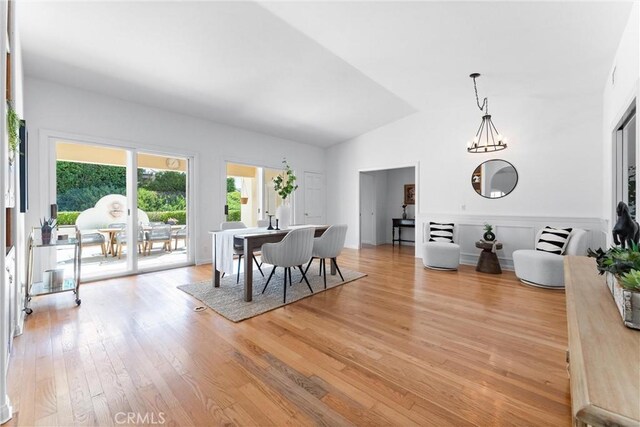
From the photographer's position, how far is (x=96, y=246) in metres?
4.19

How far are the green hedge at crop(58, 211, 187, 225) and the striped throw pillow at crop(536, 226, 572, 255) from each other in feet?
18.9

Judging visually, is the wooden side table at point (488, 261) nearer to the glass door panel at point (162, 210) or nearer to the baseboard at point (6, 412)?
the glass door panel at point (162, 210)

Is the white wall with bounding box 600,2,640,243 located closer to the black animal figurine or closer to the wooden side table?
the black animal figurine

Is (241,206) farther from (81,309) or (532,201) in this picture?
(532,201)

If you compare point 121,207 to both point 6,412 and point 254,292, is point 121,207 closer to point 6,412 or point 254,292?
point 254,292

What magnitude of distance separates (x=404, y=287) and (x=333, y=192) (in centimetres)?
424

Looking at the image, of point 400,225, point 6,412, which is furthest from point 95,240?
point 400,225

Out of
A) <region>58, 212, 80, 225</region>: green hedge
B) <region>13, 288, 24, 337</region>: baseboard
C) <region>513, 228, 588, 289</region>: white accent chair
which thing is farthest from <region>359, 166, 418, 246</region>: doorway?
<region>13, 288, 24, 337</region>: baseboard

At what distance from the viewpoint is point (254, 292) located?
11.3 feet

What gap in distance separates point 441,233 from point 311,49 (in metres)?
3.80

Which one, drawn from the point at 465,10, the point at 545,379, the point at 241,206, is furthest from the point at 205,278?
the point at 465,10

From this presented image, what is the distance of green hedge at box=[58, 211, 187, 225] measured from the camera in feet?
12.5

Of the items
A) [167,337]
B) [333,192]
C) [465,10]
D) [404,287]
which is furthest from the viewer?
[333,192]

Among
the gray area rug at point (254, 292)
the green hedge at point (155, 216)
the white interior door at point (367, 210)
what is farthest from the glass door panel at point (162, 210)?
the white interior door at point (367, 210)
